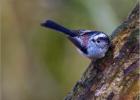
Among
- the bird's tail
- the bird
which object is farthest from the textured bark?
the bird's tail

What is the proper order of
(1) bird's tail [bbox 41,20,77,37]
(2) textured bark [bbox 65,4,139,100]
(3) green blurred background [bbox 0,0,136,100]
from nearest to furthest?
(2) textured bark [bbox 65,4,139,100]
(1) bird's tail [bbox 41,20,77,37]
(3) green blurred background [bbox 0,0,136,100]

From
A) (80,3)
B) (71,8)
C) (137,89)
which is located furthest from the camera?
(71,8)

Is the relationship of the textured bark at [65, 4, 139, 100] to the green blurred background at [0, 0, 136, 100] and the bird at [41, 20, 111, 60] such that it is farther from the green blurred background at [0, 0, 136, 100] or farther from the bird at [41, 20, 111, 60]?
the green blurred background at [0, 0, 136, 100]

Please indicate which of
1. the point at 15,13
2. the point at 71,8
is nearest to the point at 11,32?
the point at 15,13

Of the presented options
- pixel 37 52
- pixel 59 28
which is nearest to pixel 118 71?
pixel 59 28

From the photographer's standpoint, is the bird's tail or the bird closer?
the bird

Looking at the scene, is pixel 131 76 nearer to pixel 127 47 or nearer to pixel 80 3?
pixel 127 47

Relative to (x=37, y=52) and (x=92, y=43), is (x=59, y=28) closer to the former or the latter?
(x=92, y=43)
